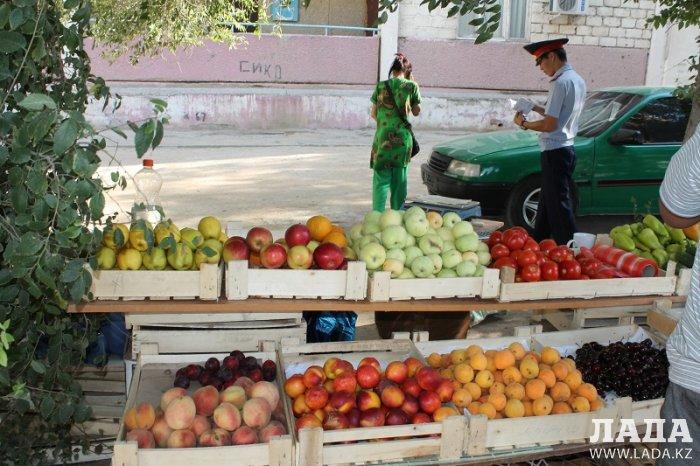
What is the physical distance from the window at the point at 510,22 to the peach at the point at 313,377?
1527 cm

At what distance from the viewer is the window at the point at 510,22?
17469mm

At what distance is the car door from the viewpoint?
836 cm

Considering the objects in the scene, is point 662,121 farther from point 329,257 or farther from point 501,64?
point 501,64

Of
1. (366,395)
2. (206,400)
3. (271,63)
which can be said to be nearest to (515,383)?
(366,395)

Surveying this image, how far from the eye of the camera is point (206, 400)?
317 centimetres

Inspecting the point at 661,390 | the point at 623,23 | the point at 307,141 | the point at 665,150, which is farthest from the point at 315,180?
the point at 623,23

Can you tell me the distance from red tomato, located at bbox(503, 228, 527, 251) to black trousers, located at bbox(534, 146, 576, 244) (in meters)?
2.16

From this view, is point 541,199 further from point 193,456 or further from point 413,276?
point 193,456

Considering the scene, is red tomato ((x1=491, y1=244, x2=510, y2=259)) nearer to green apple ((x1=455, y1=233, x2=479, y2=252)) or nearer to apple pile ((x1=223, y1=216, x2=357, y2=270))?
green apple ((x1=455, y1=233, x2=479, y2=252))

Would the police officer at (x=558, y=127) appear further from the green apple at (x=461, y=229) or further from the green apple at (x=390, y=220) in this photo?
the green apple at (x=390, y=220)

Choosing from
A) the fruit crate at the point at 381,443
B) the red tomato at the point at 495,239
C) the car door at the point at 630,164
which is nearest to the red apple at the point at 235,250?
the fruit crate at the point at 381,443

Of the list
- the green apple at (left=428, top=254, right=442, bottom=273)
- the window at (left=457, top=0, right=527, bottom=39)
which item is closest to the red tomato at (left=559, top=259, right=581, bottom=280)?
the green apple at (left=428, top=254, right=442, bottom=273)

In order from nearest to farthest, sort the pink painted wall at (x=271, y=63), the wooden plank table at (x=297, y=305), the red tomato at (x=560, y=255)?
1. the wooden plank table at (x=297, y=305)
2. the red tomato at (x=560, y=255)
3. the pink painted wall at (x=271, y=63)

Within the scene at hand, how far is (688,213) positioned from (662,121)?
6.79 m
